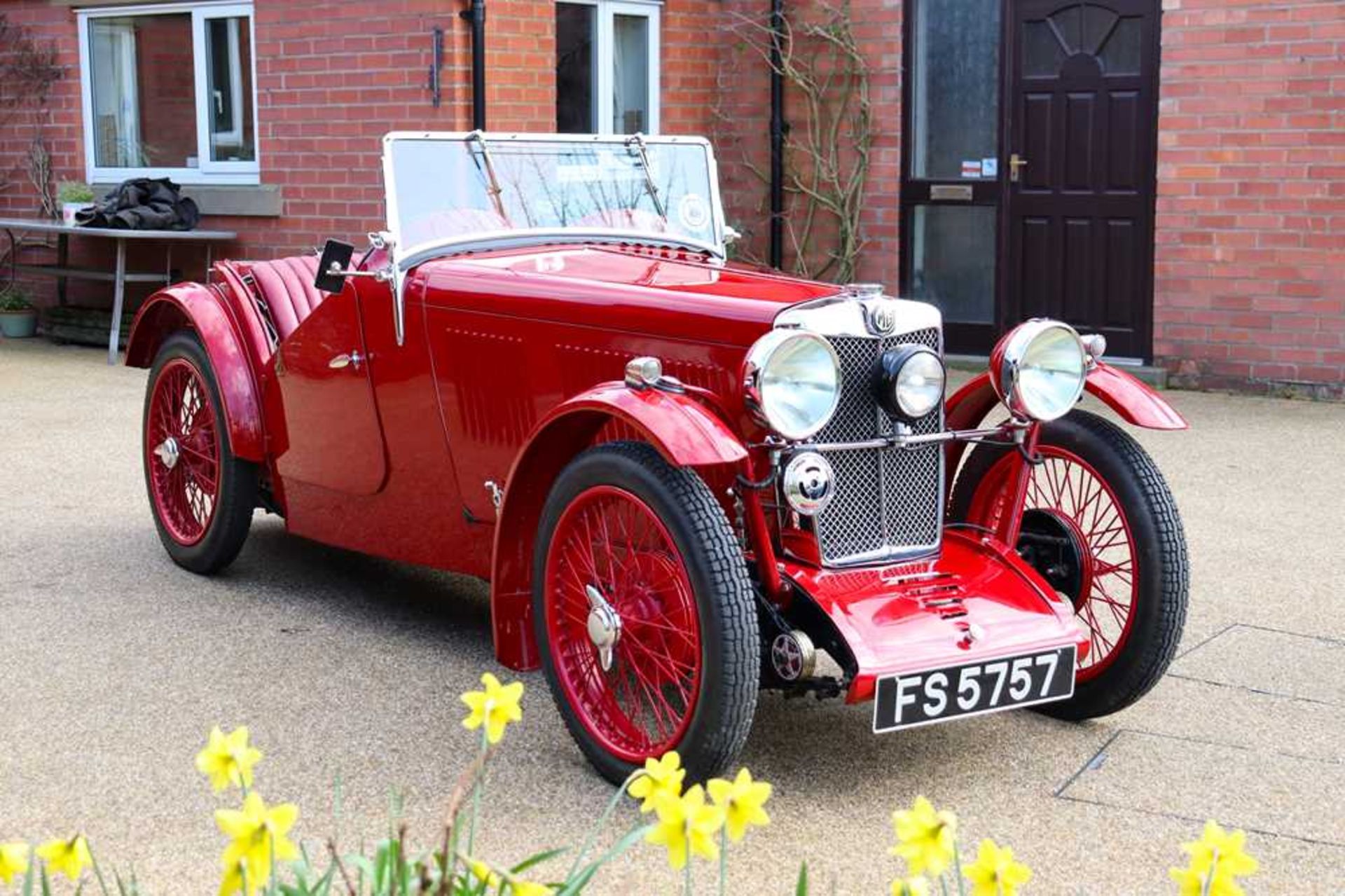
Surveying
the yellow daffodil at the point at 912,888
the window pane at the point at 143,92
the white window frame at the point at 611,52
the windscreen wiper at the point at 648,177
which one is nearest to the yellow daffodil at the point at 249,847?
the yellow daffodil at the point at 912,888

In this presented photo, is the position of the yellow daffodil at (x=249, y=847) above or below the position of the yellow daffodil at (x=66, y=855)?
above

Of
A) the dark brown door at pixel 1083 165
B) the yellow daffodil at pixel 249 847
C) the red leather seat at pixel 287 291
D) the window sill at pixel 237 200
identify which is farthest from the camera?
the window sill at pixel 237 200

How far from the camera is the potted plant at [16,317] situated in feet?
39.9

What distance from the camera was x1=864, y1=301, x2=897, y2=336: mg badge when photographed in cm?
395

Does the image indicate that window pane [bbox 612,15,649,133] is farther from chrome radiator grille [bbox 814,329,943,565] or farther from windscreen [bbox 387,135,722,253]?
chrome radiator grille [bbox 814,329,943,565]

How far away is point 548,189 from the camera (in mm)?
5109

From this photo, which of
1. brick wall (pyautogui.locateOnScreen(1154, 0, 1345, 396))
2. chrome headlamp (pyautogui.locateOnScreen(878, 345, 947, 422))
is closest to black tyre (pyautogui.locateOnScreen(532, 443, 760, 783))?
chrome headlamp (pyautogui.locateOnScreen(878, 345, 947, 422))

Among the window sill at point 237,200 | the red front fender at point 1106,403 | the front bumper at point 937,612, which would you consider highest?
the window sill at point 237,200

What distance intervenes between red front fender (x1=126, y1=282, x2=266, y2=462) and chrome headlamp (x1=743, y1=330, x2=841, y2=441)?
227cm

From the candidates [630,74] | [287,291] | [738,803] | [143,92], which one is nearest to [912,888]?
[738,803]

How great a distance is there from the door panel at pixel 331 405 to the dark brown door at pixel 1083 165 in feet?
20.3

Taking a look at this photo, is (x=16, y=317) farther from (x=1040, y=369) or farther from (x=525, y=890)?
(x=525, y=890)

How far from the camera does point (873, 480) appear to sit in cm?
406

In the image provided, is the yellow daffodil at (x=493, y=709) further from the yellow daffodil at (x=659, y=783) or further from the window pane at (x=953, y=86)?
the window pane at (x=953, y=86)
